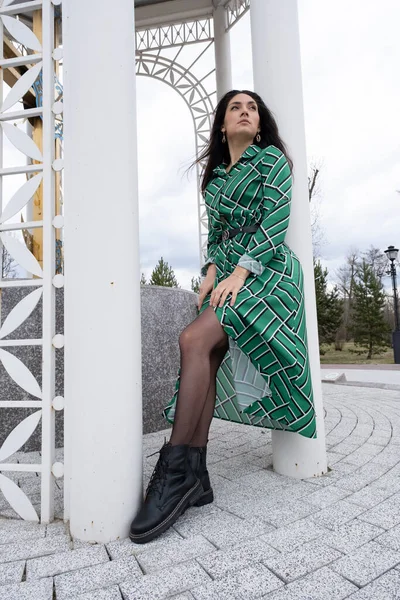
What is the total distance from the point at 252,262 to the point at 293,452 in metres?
0.93

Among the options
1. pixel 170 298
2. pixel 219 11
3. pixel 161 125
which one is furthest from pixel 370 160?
pixel 170 298

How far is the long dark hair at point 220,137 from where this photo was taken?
1.83 metres

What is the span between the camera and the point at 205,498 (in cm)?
152

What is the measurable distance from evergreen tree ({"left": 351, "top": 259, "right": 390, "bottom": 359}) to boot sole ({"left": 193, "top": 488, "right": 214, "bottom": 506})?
65.8 ft

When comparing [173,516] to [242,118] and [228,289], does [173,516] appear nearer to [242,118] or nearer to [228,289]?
[228,289]

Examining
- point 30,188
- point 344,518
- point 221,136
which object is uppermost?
point 221,136

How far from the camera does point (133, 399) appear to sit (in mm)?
1360

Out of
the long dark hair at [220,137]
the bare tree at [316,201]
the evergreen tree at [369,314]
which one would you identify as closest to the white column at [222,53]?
the bare tree at [316,201]

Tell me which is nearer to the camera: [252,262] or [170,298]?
[252,262]

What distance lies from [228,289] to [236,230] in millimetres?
301

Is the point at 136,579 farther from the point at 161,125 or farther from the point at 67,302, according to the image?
the point at 161,125

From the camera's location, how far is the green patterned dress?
57.5 inches

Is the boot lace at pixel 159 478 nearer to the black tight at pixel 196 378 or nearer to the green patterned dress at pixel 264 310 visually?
the black tight at pixel 196 378

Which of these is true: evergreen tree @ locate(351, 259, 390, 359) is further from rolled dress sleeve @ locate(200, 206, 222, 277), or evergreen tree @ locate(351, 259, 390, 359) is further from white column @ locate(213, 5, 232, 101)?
rolled dress sleeve @ locate(200, 206, 222, 277)
